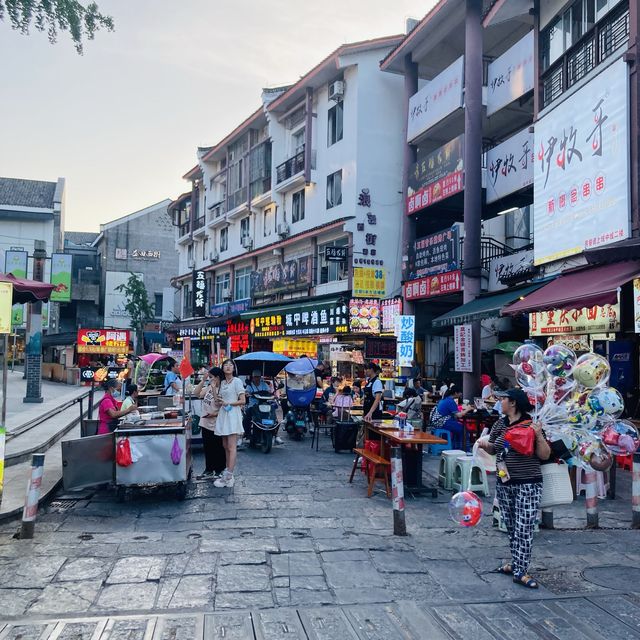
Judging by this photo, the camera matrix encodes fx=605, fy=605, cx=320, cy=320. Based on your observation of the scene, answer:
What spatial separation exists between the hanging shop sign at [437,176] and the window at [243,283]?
555 inches

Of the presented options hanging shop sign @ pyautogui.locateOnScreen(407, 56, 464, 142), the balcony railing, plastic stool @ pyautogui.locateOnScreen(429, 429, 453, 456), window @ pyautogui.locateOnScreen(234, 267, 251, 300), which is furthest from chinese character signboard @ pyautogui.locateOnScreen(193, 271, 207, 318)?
plastic stool @ pyautogui.locateOnScreen(429, 429, 453, 456)

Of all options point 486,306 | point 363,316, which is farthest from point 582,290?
point 363,316

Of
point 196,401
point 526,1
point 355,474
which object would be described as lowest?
point 355,474

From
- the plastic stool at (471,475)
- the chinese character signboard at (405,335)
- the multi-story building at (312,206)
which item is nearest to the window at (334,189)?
the multi-story building at (312,206)

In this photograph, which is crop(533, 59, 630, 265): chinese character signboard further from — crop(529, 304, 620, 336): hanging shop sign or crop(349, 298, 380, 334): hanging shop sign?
crop(349, 298, 380, 334): hanging shop sign

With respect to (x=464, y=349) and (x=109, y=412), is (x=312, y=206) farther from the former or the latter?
(x=109, y=412)

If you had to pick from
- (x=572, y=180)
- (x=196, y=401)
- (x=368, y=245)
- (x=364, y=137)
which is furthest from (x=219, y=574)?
(x=364, y=137)

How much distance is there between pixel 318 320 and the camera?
912 inches

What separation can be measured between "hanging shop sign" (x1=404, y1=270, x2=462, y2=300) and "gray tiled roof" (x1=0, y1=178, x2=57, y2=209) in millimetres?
39352

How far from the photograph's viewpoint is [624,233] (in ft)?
36.8

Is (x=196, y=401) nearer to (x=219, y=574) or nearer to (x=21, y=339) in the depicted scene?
(x=219, y=574)

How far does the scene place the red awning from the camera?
10109mm

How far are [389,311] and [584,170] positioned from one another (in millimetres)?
10195

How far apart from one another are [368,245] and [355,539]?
670 inches
